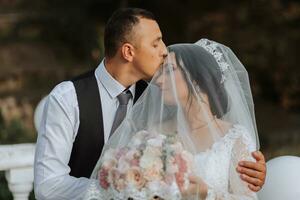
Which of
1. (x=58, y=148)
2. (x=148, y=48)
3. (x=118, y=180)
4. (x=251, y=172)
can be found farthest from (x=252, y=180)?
(x=58, y=148)

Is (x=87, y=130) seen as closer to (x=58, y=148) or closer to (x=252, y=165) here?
(x=58, y=148)

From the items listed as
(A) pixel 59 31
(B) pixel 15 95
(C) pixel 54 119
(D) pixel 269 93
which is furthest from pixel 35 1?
(C) pixel 54 119

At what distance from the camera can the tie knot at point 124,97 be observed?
140 inches

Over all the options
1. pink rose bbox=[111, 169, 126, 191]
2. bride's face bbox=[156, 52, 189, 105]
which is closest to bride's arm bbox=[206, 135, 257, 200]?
bride's face bbox=[156, 52, 189, 105]

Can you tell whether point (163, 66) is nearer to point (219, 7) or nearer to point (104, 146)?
point (104, 146)

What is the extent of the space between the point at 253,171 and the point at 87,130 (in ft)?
2.51

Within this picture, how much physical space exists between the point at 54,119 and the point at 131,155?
1.86 ft

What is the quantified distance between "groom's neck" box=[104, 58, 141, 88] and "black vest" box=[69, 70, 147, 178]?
10 cm

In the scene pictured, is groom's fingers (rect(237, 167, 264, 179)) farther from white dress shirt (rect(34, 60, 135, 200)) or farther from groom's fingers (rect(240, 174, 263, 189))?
white dress shirt (rect(34, 60, 135, 200))

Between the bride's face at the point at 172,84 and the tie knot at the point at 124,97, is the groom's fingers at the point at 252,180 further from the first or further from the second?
the tie knot at the point at 124,97

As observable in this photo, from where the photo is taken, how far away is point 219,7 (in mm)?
11133

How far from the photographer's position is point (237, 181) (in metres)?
3.22

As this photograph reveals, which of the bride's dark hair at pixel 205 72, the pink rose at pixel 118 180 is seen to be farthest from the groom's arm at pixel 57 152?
the bride's dark hair at pixel 205 72

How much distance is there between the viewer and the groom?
337 cm
